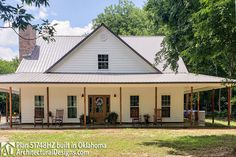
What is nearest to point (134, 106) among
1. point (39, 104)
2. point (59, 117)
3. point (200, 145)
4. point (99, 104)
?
point (99, 104)

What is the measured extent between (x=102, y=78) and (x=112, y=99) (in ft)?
8.64

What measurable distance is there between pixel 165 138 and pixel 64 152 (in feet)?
19.1

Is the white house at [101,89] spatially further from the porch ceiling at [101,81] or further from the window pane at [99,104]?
the porch ceiling at [101,81]

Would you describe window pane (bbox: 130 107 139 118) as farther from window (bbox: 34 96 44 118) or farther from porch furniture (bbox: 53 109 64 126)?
window (bbox: 34 96 44 118)

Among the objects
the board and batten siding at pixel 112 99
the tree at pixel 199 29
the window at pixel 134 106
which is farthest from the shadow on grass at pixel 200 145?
the window at pixel 134 106

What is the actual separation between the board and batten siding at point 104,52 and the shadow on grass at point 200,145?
9.00 m

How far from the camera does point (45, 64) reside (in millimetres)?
24891

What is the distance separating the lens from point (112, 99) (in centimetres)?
2386

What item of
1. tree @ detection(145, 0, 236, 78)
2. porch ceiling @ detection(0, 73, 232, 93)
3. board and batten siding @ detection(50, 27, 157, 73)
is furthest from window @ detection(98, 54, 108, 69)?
tree @ detection(145, 0, 236, 78)

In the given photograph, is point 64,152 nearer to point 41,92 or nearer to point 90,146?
point 90,146

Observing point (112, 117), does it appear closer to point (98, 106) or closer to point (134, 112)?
point (98, 106)


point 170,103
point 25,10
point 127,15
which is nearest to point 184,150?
point 25,10

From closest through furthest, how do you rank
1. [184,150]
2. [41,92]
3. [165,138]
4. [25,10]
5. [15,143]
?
[25,10], [184,150], [15,143], [165,138], [41,92]

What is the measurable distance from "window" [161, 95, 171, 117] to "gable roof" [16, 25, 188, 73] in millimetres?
1898
